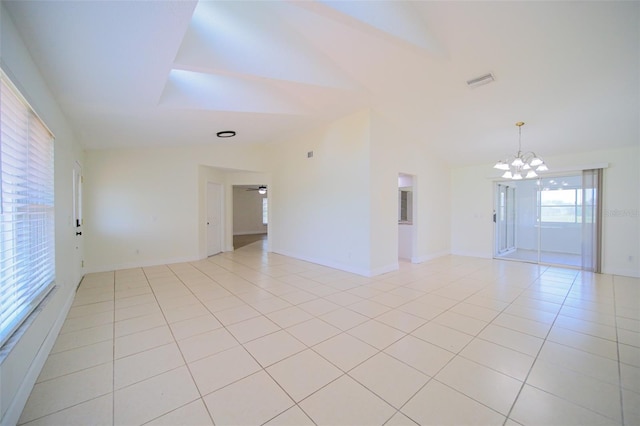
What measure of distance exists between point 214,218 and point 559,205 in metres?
8.87

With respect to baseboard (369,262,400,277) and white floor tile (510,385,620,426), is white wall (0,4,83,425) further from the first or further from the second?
baseboard (369,262,400,277)

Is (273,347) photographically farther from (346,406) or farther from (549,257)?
(549,257)

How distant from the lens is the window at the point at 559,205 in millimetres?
6180

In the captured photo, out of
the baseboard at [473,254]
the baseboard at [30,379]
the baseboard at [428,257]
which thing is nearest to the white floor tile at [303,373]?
the baseboard at [30,379]

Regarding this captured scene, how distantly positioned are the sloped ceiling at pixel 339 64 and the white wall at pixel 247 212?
7.18 metres

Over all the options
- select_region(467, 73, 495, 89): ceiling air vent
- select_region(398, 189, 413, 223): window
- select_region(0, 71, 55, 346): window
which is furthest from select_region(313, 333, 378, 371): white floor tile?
select_region(398, 189, 413, 223): window

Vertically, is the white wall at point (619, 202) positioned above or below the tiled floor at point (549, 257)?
above

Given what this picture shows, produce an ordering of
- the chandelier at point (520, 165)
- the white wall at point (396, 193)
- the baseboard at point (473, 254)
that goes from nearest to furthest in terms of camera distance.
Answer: the chandelier at point (520, 165)
the white wall at point (396, 193)
the baseboard at point (473, 254)

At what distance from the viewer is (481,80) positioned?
139 inches

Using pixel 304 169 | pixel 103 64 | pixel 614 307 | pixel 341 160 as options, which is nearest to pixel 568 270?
pixel 614 307

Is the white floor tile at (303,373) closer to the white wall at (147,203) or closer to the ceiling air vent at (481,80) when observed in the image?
the ceiling air vent at (481,80)

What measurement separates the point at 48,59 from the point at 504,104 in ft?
17.8

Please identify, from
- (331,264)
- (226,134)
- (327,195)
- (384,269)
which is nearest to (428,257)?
(384,269)

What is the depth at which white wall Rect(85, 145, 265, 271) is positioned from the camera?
5250mm
